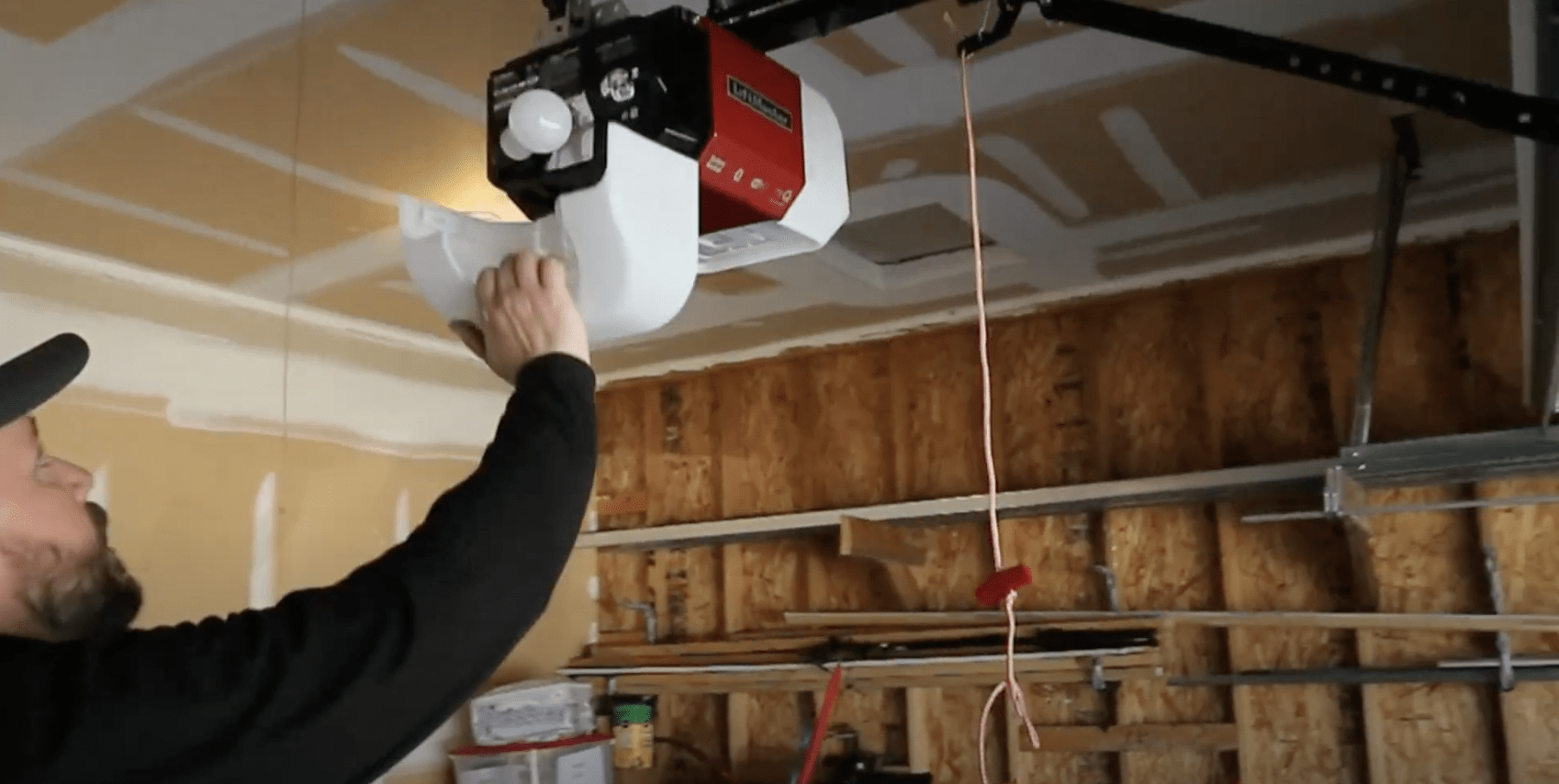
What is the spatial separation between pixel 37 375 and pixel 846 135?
1.42 meters

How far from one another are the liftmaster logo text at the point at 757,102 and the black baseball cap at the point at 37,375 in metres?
0.60

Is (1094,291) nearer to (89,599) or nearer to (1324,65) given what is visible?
(1324,65)

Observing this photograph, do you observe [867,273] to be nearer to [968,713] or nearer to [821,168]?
[968,713]

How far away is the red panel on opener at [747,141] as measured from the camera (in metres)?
1.04

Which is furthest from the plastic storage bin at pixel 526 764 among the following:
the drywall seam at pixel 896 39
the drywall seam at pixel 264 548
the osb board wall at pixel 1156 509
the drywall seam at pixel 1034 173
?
the drywall seam at pixel 896 39

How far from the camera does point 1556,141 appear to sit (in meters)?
0.92

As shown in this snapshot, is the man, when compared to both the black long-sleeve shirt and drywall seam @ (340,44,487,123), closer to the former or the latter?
the black long-sleeve shirt

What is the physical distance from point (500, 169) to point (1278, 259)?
247cm

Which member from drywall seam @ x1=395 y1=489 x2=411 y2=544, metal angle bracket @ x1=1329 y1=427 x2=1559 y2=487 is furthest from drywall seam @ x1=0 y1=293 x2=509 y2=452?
metal angle bracket @ x1=1329 y1=427 x2=1559 y2=487

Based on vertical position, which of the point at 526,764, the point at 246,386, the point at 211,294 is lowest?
the point at 526,764

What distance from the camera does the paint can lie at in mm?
3633

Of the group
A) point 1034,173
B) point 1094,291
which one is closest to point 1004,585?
point 1034,173

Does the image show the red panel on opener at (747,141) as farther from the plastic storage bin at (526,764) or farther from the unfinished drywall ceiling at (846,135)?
the plastic storage bin at (526,764)

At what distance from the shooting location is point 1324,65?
1.01 meters
